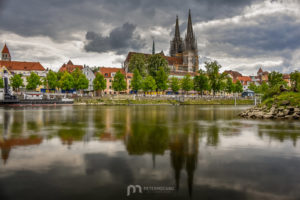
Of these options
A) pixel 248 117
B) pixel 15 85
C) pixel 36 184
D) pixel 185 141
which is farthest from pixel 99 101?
pixel 36 184

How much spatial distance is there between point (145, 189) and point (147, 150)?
4571mm

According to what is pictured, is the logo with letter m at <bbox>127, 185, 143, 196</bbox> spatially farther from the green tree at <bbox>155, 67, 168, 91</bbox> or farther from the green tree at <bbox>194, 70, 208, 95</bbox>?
the green tree at <bbox>194, 70, 208, 95</bbox>

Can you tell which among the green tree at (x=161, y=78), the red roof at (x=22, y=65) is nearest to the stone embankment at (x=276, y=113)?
the green tree at (x=161, y=78)

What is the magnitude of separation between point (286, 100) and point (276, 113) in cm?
280

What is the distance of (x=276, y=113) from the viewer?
3048 centimetres

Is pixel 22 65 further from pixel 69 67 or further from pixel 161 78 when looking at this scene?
pixel 161 78

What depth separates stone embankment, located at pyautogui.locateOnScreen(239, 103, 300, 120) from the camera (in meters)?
29.8

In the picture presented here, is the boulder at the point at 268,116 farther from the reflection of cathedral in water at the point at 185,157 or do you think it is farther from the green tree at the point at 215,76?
the green tree at the point at 215,76

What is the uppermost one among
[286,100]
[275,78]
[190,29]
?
[190,29]

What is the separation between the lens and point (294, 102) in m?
31.1

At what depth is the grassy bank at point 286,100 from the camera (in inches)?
1223

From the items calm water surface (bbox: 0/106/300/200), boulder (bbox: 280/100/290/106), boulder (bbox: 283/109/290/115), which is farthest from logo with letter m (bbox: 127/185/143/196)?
boulder (bbox: 280/100/290/106)

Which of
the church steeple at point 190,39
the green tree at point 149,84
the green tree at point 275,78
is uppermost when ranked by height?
the church steeple at point 190,39

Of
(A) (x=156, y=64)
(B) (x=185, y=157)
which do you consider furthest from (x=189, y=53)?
(B) (x=185, y=157)
